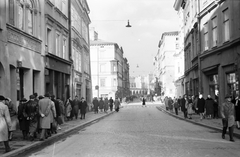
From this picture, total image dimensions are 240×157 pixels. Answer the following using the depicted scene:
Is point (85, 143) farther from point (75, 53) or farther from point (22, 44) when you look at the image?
point (75, 53)

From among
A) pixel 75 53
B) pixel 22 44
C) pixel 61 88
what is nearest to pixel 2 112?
pixel 22 44

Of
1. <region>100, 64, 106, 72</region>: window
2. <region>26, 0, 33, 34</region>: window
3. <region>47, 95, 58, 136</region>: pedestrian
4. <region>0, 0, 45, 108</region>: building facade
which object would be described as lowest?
<region>47, 95, 58, 136</region>: pedestrian

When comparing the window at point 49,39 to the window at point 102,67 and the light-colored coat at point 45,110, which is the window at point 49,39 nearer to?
the light-colored coat at point 45,110

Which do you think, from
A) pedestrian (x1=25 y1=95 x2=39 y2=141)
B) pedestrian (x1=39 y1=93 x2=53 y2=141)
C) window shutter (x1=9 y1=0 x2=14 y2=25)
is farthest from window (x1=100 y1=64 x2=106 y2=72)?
pedestrian (x1=39 y1=93 x2=53 y2=141)

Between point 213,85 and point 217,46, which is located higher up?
point 217,46

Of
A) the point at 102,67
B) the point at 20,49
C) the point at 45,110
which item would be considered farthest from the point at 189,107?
the point at 102,67

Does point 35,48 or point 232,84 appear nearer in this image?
point 35,48

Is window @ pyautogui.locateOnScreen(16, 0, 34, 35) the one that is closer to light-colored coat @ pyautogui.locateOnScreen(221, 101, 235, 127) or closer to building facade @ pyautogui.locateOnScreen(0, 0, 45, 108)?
building facade @ pyautogui.locateOnScreen(0, 0, 45, 108)

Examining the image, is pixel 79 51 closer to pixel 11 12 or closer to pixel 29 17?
pixel 29 17

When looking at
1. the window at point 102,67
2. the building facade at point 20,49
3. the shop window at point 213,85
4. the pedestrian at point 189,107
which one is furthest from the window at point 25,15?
the window at point 102,67

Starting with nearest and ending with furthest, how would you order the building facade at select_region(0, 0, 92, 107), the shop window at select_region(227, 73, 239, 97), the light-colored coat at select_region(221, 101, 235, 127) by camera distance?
1. the light-colored coat at select_region(221, 101, 235, 127)
2. the building facade at select_region(0, 0, 92, 107)
3. the shop window at select_region(227, 73, 239, 97)

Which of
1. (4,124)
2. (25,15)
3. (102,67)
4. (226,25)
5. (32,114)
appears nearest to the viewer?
(4,124)

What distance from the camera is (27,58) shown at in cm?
1908

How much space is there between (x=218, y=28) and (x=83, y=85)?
57.7ft
